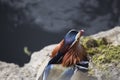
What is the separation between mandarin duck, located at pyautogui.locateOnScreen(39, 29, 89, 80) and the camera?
94.1 inches

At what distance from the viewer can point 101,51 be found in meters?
2.75

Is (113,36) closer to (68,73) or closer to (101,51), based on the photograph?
(101,51)

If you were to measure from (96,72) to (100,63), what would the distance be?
89mm

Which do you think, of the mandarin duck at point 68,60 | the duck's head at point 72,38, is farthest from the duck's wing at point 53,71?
the duck's head at point 72,38

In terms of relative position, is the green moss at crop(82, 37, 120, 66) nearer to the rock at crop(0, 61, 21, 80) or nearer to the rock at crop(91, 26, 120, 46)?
the rock at crop(91, 26, 120, 46)

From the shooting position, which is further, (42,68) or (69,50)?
(42,68)

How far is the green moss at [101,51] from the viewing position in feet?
8.54

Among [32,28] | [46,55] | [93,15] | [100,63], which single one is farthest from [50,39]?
[100,63]

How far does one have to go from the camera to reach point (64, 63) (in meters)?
2.43

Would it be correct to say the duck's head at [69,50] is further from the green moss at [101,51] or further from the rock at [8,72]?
the rock at [8,72]

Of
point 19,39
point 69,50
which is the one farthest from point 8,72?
point 19,39

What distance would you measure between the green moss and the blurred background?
222 centimetres

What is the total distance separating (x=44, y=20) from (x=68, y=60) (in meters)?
3.15

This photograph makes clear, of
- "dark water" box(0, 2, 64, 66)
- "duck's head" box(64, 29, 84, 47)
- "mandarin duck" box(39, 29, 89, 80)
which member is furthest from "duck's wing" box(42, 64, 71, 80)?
"dark water" box(0, 2, 64, 66)
